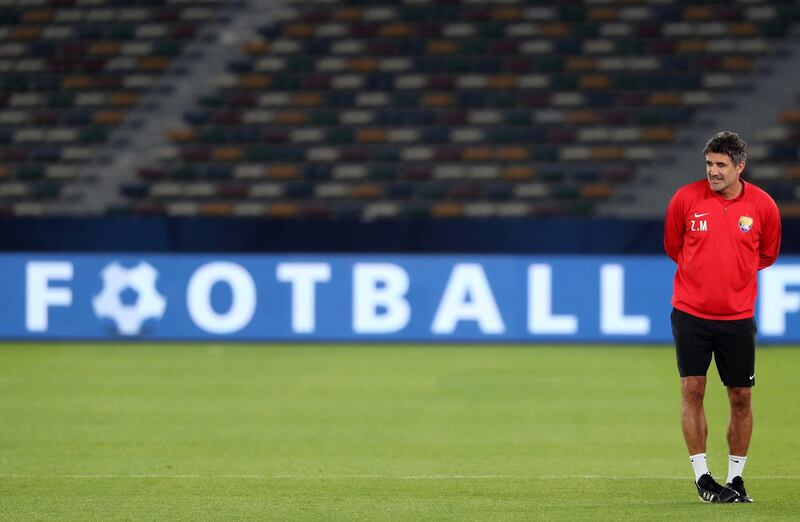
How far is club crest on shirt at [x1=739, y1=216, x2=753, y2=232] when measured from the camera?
6168 mm

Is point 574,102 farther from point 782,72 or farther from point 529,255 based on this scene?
point 529,255

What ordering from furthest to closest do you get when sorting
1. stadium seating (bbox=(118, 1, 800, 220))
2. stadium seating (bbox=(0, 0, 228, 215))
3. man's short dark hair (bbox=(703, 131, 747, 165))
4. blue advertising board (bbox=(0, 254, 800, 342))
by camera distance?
stadium seating (bbox=(0, 0, 228, 215)) → stadium seating (bbox=(118, 1, 800, 220)) → blue advertising board (bbox=(0, 254, 800, 342)) → man's short dark hair (bbox=(703, 131, 747, 165))

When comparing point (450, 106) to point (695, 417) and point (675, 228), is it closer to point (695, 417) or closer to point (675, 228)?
point (675, 228)

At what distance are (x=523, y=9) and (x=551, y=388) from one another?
10.5 m

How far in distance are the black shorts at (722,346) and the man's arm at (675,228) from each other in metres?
0.34

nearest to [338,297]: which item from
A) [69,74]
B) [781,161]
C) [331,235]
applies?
[331,235]

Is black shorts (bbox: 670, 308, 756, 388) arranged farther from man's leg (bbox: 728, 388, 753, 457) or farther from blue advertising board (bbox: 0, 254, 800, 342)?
blue advertising board (bbox: 0, 254, 800, 342)

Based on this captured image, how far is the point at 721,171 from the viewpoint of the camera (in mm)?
6039

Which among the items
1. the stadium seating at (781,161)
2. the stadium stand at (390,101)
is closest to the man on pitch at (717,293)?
the stadium seating at (781,161)

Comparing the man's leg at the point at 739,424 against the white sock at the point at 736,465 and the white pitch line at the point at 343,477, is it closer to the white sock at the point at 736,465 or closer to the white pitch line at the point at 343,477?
the white sock at the point at 736,465

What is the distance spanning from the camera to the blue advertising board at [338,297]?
14438 millimetres

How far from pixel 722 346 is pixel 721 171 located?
2.67 feet

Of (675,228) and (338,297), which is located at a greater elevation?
(675,228)

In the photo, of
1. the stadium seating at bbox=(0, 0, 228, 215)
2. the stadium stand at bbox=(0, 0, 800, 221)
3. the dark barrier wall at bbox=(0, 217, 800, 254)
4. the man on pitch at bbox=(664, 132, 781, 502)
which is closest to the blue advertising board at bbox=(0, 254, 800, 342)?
the dark barrier wall at bbox=(0, 217, 800, 254)
